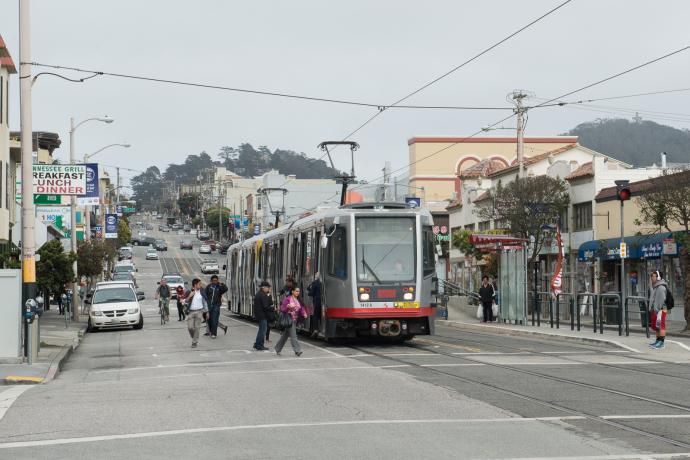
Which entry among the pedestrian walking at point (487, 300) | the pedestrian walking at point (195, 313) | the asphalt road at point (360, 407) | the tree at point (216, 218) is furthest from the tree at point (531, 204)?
the tree at point (216, 218)

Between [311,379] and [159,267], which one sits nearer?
[311,379]

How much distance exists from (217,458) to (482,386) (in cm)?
707

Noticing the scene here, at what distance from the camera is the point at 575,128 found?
159250 millimetres

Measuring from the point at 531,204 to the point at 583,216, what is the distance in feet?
10.3

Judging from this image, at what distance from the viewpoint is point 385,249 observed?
2605cm

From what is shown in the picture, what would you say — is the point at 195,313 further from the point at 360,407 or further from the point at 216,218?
the point at 216,218

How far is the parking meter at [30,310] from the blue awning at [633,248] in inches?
933

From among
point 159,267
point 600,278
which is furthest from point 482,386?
point 159,267

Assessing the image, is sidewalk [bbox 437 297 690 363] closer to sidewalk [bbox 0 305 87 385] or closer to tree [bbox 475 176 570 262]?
tree [bbox 475 176 570 262]

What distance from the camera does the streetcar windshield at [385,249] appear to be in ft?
84.8

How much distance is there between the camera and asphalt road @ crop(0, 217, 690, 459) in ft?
34.9

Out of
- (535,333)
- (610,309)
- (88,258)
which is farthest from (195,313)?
(88,258)

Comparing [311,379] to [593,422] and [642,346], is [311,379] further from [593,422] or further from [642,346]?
[642,346]

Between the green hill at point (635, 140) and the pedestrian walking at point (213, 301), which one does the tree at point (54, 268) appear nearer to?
the pedestrian walking at point (213, 301)
